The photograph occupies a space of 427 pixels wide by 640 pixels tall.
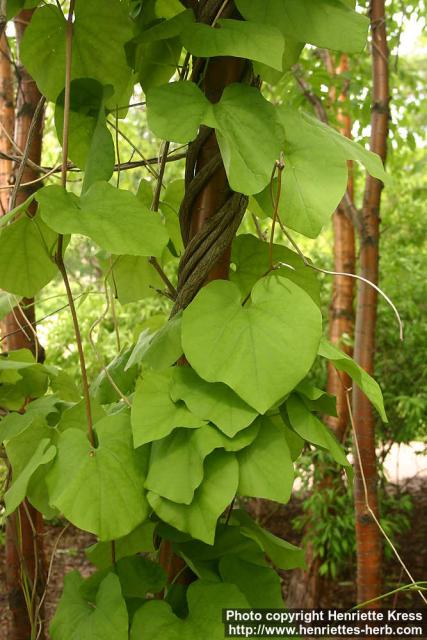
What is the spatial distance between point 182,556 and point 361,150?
0.36 m

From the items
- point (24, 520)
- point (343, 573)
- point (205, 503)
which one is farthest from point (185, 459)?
point (343, 573)

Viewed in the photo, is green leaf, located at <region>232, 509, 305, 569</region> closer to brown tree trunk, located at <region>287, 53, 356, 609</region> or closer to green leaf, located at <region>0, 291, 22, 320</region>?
green leaf, located at <region>0, 291, 22, 320</region>

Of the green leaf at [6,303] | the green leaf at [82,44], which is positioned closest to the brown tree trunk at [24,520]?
the green leaf at [6,303]

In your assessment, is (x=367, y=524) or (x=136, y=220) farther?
(x=367, y=524)

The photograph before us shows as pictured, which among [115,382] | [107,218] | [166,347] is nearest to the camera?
[107,218]

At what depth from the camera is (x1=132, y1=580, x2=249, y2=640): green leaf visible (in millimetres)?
507

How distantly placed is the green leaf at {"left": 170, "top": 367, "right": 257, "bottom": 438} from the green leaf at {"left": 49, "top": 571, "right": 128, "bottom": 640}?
0.16 metres

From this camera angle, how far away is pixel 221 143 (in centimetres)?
49

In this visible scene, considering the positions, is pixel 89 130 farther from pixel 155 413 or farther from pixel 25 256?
pixel 155 413

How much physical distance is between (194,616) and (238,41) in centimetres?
43

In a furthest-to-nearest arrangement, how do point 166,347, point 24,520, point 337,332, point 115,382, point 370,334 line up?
point 337,332
point 370,334
point 24,520
point 115,382
point 166,347

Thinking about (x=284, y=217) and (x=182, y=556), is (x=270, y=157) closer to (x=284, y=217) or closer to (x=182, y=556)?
(x=284, y=217)

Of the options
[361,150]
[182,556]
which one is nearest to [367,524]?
[182,556]

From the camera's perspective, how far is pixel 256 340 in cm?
48
